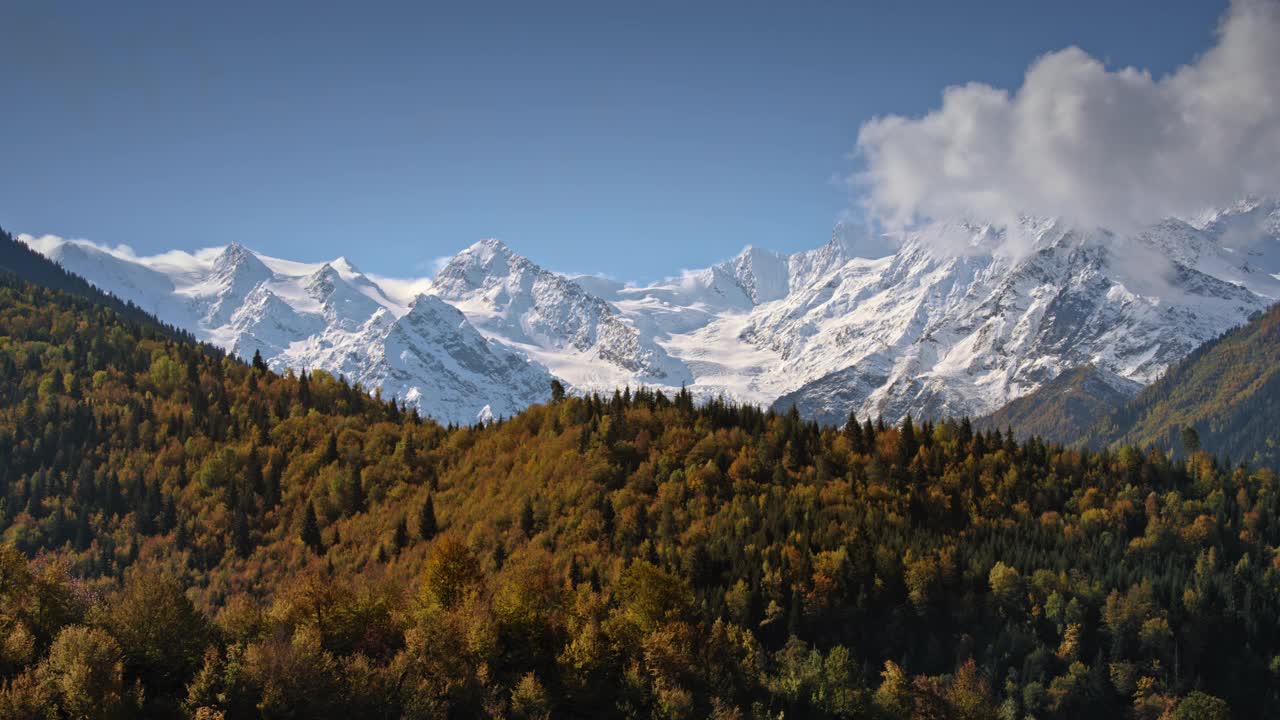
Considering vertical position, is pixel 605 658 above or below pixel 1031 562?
below

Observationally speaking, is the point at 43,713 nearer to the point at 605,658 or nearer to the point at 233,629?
the point at 233,629

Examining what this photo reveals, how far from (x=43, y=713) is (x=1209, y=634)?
18096cm

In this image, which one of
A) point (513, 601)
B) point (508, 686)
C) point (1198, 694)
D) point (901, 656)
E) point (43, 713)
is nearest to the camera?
point (43, 713)

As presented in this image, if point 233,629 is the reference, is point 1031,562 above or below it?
above

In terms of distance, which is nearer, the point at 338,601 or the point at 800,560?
the point at 338,601

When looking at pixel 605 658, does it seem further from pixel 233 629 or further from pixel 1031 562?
pixel 1031 562

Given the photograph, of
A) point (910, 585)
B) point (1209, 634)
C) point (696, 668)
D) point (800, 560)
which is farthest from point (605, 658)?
point (1209, 634)

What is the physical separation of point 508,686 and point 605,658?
11228mm

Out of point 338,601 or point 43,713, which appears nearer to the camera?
point 43,713

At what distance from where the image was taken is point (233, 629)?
323 ft

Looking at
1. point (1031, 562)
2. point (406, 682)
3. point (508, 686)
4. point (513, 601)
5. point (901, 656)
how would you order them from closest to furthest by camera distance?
1. point (406, 682)
2. point (508, 686)
3. point (513, 601)
4. point (901, 656)
5. point (1031, 562)

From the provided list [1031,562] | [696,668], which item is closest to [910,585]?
[1031,562]

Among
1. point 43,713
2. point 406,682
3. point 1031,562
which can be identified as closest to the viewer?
point 43,713

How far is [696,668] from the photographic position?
114 metres
